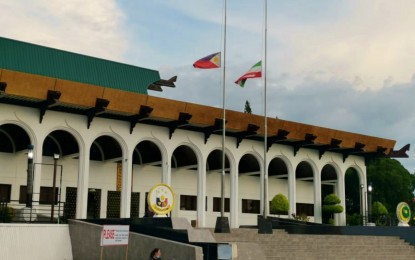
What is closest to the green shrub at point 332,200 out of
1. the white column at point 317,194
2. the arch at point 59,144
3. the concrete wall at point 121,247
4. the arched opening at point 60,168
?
the white column at point 317,194

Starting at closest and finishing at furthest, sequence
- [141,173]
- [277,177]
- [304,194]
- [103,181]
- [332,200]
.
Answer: [103,181]
[141,173]
[332,200]
[277,177]
[304,194]

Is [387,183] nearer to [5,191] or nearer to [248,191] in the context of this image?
[248,191]

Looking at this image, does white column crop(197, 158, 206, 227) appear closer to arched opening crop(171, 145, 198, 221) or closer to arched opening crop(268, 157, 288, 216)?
arched opening crop(171, 145, 198, 221)

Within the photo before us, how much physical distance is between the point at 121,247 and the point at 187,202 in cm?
1902

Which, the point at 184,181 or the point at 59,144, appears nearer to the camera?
the point at 59,144

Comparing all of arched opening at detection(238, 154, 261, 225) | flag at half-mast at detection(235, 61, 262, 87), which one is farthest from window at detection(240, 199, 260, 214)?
flag at half-mast at detection(235, 61, 262, 87)

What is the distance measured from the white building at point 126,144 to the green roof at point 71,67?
0.23 ft

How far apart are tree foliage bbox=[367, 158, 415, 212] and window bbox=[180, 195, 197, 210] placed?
82.8 ft

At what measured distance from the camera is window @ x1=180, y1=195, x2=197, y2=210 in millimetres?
42688

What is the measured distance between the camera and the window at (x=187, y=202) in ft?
140

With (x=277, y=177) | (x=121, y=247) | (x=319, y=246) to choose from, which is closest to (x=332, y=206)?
(x=277, y=177)

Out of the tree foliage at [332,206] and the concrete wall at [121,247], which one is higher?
the tree foliage at [332,206]

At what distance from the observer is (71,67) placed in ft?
126

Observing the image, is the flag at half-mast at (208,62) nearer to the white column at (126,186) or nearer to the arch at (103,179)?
the white column at (126,186)
